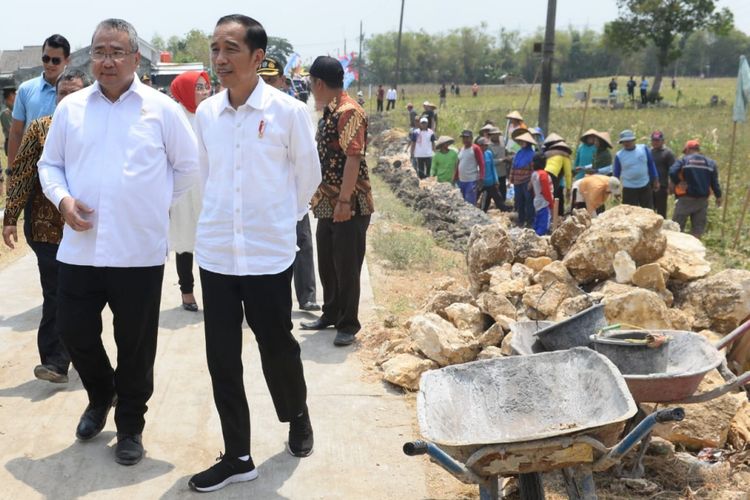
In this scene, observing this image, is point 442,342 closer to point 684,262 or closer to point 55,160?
point 684,262

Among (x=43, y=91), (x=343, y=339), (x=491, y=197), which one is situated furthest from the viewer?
(x=491, y=197)

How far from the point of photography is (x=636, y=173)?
38.8 ft

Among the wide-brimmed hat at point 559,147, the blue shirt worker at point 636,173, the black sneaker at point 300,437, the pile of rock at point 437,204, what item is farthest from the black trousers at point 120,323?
the blue shirt worker at point 636,173

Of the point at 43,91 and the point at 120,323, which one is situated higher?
the point at 43,91

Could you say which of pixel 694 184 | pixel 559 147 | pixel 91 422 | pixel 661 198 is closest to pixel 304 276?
pixel 91 422

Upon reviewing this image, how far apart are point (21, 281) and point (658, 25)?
200ft

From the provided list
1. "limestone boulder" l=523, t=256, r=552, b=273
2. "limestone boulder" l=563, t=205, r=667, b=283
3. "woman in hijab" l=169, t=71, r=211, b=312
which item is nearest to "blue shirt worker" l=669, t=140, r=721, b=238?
"limestone boulder" l=523, t=256, r=552, b=273

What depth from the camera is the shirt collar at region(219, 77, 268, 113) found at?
3623 millimetres

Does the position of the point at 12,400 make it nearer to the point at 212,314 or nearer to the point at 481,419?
the point at 212,314

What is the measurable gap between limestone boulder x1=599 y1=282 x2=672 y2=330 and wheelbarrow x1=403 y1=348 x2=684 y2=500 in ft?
4.97

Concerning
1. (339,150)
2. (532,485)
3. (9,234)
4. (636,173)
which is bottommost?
(532,485)

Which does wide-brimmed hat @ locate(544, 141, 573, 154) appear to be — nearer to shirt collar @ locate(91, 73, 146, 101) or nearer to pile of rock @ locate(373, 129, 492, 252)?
pile of rock @ locate(373, 129, 492, 252)

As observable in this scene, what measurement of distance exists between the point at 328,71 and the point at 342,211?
945mm

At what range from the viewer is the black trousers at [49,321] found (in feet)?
16.2
